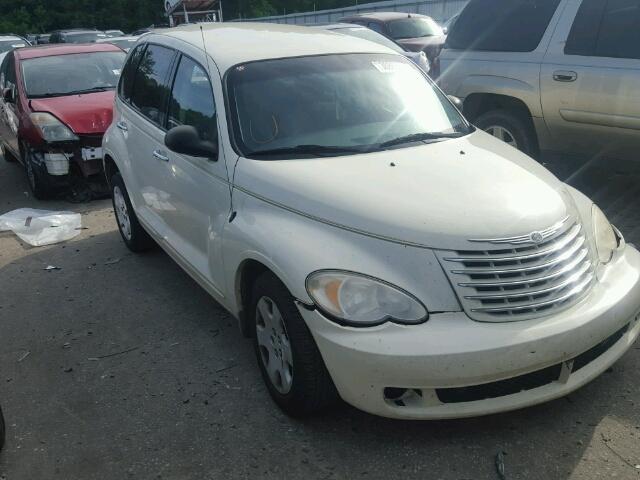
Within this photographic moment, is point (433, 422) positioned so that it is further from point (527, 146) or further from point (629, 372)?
point (527, 146)

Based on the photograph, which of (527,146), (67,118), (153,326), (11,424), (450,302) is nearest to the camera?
(450,302)

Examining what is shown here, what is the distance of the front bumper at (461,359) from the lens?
2.68 m

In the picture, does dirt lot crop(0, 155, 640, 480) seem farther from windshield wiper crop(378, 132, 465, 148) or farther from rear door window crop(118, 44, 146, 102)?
rear door window crop(118, 44, 146, 102)

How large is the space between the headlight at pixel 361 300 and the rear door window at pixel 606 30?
12.8 feet

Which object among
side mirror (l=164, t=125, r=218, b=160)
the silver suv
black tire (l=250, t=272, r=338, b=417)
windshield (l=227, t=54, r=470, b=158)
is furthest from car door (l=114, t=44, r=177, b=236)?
the silver suv

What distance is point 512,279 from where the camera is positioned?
2824mm

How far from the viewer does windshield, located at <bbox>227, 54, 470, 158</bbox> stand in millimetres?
3662

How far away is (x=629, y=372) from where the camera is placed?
349cm

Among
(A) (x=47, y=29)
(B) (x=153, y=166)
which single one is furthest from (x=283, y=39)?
(A) (x=47, y=29)

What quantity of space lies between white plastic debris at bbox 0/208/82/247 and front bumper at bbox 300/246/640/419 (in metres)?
4.34

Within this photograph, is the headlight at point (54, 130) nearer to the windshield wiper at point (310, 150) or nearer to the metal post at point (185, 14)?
the windshield wiper at point (310, 150)

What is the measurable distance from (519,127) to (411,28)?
9.24 m

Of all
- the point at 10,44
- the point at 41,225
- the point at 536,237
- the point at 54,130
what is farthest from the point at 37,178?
the point at 10,44

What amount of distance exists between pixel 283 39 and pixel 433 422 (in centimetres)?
260
